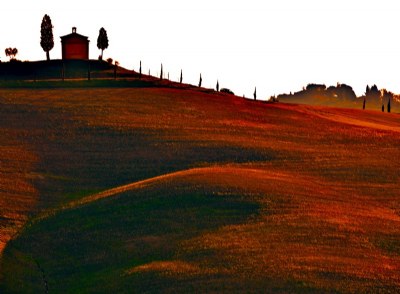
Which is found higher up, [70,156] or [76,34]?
[76,34]

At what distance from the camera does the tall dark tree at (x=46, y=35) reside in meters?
114

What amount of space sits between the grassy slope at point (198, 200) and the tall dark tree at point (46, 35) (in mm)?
30201

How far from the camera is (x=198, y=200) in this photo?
1945 inches

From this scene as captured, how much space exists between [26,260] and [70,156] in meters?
21.8

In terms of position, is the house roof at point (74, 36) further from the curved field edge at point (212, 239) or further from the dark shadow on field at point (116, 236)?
the dark shadow on field at point (116, 236)

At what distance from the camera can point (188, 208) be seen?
158ft

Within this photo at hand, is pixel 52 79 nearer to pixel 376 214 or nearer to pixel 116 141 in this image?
pixel 116 141

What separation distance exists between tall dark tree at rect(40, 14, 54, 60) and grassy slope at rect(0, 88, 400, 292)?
30201mm

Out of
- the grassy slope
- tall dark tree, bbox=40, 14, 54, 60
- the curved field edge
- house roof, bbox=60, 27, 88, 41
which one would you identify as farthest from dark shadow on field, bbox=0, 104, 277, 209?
house roof, bbox=60, 27, 88, 41

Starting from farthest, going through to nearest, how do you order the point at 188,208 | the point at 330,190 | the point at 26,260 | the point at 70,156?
the point at 70,156, the point at 330,190, the point at 188,208, the point at 26,260

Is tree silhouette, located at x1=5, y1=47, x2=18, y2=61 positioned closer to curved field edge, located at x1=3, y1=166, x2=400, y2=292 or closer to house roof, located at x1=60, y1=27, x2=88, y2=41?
house roof, located at x1=60, y1=27, x2=88, y2=41

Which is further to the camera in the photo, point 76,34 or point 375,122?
point 76,34

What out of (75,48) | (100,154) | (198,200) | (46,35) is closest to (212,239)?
(198,200)

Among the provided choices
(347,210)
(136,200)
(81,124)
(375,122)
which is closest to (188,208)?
(136,200)
